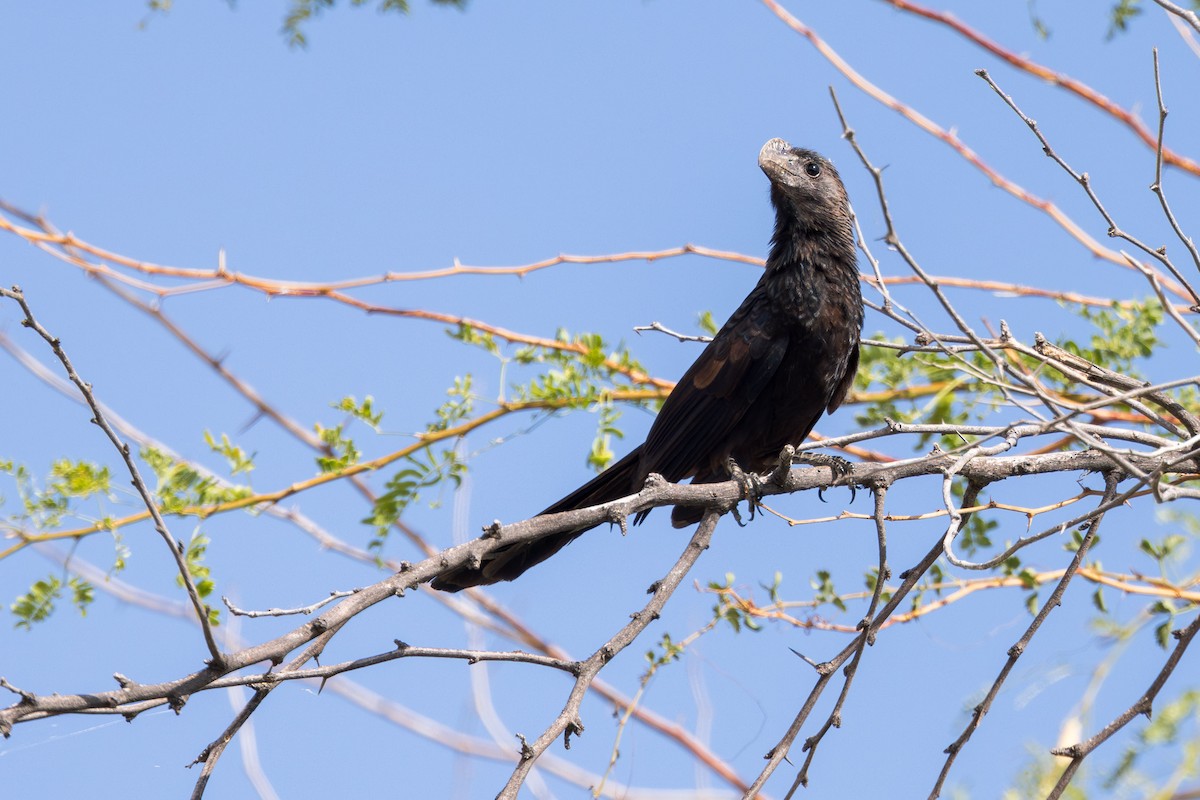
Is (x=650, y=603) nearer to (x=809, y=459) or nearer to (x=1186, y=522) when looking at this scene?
(x=809, y=459)

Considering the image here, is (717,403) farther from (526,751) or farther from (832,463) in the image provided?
(526,751)

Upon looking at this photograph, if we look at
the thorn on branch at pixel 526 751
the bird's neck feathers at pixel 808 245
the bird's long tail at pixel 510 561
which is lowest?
the thorn on branch at pixel 526 751

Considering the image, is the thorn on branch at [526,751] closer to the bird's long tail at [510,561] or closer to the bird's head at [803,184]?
the bird's long tail at [510,561]

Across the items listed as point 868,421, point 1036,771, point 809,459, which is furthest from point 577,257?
point 1036,771

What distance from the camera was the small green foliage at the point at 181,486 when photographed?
13.1 feet

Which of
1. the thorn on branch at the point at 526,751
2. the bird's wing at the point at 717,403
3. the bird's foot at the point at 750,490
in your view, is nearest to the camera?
the thorn on branch at the point at 526,751

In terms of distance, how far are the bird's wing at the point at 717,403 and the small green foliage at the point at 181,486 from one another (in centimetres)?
155

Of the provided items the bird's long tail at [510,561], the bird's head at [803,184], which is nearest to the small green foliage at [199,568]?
the bird's long tail at [510,561]

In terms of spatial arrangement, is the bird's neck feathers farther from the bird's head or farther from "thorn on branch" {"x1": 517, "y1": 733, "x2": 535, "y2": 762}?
"thorn on branch" {"x1": 517, "y1": 733, "x2": 535, "y2": 762}

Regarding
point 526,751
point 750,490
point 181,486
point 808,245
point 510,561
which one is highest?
point 808,245

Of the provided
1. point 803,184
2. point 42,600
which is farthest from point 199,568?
point 803,184

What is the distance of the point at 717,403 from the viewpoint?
4.00m

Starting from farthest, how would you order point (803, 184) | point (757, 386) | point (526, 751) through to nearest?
point (803, 184) < point (757, 386) < point (526, 751)

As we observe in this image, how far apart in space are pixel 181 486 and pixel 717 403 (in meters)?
1.93
